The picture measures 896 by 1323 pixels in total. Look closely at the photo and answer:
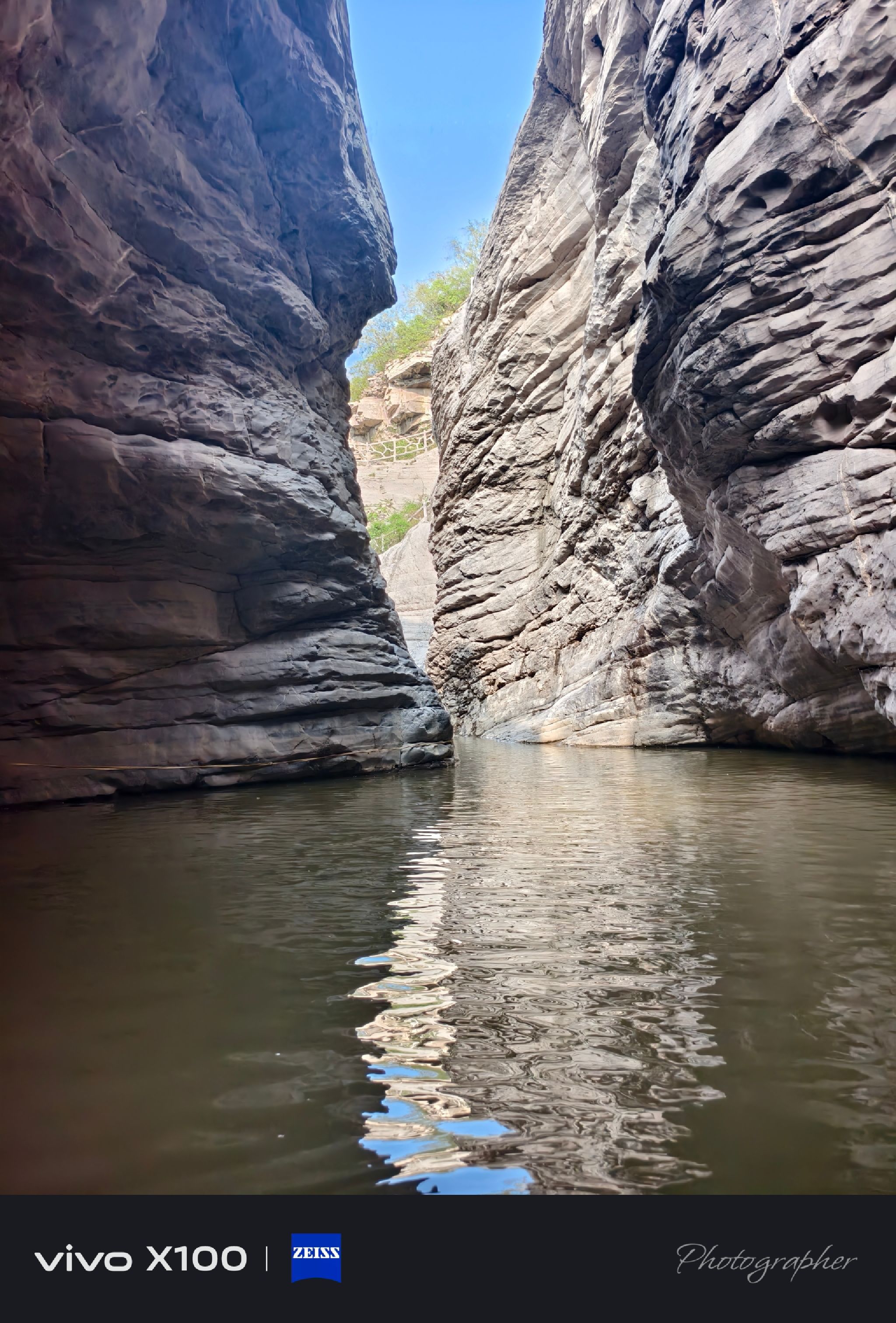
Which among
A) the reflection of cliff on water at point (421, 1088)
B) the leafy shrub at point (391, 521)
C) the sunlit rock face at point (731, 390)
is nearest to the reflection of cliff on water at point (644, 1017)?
the reflection of cliff on water at point (421, 1088)

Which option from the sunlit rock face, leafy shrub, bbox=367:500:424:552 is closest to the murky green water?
the sunlit rock face

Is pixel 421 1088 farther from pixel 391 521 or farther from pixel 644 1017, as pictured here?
pixel 391 521

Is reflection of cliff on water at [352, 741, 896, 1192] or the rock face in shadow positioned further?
the rock face in shadow

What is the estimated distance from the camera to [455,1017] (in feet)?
6.75

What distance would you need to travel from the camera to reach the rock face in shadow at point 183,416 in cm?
656

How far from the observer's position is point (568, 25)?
61.9 feet

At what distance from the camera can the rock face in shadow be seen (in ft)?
21.5

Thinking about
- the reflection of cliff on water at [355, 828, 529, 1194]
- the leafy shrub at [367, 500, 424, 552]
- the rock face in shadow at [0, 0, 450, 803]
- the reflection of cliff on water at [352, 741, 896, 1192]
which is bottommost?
the reflection of cliff on water at [352, 741, 896, 1192]

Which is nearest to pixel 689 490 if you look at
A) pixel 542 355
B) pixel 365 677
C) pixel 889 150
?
pixel 889 150

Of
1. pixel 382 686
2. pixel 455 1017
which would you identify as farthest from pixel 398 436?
pixel 455 1017
